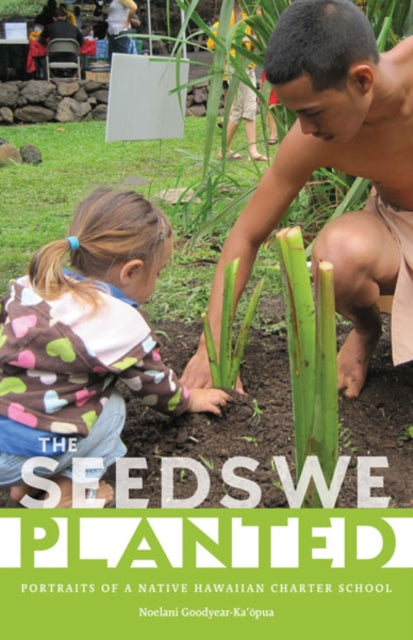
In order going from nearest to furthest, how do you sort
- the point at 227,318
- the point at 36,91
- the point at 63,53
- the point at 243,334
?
1. the point at 227,318
2. the point at 243,334
3. the point at 36,91
4. the point at 63,53

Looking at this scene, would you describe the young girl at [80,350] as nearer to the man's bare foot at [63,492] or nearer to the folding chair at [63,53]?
the man's bare foot at [63,492]

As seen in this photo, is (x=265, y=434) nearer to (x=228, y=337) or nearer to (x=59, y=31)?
(x=228, y=337)

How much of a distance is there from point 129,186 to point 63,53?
26.5 ft

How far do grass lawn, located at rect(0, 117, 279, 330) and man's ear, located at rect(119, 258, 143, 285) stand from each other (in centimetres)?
28

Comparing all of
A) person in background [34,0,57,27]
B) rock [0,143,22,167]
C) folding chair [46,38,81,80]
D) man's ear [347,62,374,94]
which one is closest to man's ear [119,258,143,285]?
man's ear [347,62,374,94]

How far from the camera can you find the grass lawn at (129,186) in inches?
130

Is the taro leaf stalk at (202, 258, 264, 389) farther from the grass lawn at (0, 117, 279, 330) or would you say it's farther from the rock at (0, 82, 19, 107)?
the rock at (0, 82, 19, 107)

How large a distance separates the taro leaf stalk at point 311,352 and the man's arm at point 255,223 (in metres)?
0.71

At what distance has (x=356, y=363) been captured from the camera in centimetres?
229

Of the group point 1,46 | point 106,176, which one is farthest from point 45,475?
point 1,46

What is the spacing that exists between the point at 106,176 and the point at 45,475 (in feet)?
15.9

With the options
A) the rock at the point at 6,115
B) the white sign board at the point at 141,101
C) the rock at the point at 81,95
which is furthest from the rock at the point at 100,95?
the white sign board at the point at 141,101

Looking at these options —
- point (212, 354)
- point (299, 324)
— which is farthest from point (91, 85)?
point (299, 324)

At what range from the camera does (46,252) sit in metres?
1.70
